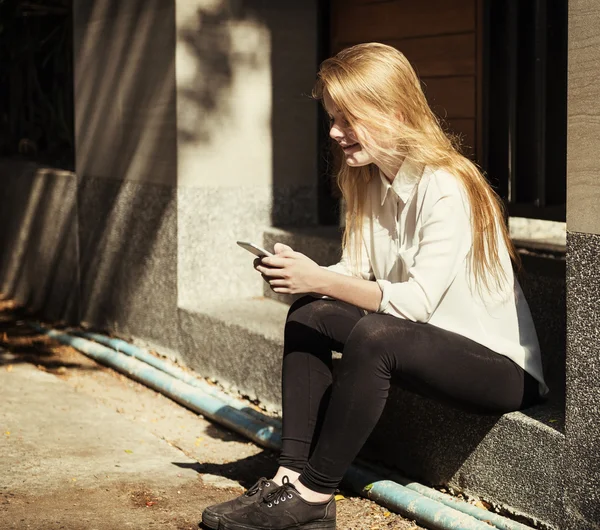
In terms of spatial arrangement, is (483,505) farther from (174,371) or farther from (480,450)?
(174,371)

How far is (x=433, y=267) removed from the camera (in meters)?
3.27

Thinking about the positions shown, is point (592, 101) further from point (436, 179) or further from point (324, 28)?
point (324, 28)

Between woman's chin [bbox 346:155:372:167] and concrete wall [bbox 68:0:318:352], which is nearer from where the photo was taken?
woman's chin [bbox 346:155:372:167]

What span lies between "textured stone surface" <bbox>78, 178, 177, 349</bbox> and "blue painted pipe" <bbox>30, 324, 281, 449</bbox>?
0.22m

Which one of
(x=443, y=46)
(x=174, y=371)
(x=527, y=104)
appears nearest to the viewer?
(x=527, y=104)

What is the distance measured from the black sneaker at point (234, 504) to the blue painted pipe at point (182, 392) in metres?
0.82

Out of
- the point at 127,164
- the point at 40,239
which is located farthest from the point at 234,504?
the point at 40,239

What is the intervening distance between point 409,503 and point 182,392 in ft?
5.80

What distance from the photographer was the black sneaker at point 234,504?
3.46 metres

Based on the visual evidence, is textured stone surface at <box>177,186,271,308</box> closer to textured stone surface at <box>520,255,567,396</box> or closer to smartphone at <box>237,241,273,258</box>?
textured stone surface at <box>520,255,567,396</box>

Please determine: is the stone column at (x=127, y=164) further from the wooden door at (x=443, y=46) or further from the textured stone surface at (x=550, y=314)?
the textured stone surface at (x=550, y=314)

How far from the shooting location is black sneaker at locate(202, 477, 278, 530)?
11.3ft

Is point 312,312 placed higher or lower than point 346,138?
lower

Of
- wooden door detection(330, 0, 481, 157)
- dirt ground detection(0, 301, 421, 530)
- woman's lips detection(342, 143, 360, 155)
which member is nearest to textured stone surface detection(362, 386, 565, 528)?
dirt ground detection(0, 301, 421, 530)
